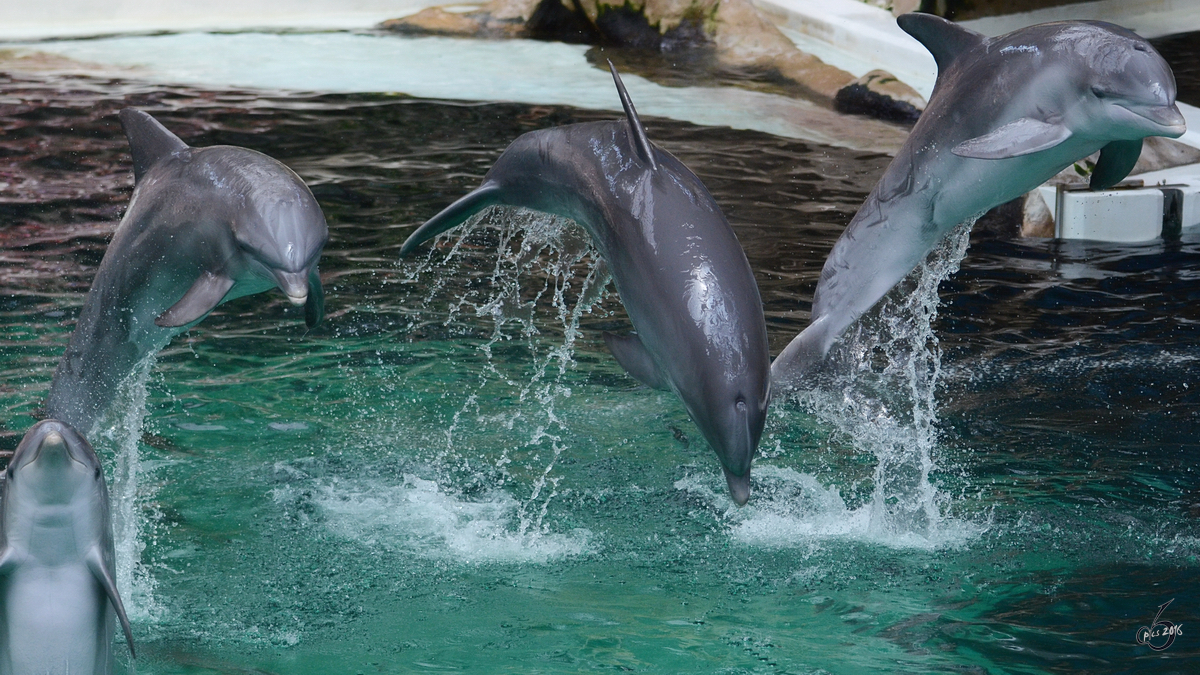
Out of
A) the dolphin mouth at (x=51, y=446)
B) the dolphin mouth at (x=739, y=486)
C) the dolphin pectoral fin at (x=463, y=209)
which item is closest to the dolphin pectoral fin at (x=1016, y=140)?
the dolphin mouth at (x=739, y=486)

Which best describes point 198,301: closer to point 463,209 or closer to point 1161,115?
point 463,209

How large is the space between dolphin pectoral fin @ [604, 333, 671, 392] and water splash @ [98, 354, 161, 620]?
2.40m

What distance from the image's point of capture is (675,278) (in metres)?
4.48

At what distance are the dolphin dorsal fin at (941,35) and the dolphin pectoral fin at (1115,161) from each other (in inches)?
30.2

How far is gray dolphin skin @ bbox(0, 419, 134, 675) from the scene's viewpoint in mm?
3844

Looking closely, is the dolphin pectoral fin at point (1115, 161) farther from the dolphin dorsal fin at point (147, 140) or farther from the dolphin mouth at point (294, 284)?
the dolphin dorsal fin at point (147, 140)

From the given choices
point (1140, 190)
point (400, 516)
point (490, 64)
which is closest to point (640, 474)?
point (400, 516)

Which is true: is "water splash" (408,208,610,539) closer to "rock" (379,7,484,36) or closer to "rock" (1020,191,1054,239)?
"rock" (1020,191,1054,239)


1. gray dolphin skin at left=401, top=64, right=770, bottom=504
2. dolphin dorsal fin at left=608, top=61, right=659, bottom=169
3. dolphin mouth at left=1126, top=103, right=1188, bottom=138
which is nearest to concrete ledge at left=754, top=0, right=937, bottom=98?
dolphin mouth at left=1126, top=103, right=1188, bottom=138

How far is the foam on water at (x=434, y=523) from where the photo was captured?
6309mm

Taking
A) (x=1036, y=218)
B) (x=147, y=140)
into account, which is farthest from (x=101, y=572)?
(x=1036, y=218)

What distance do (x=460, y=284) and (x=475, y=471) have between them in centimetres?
324

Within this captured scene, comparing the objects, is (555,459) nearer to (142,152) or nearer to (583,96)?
(142,152)
